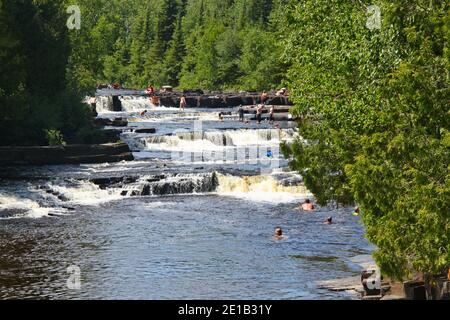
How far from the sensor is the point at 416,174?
2378 cm

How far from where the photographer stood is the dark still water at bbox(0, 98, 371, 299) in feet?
124

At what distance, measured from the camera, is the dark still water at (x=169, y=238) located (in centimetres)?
3794

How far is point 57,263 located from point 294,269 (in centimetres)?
1080

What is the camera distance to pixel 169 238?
156 feet

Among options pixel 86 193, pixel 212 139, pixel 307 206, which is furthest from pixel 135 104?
pixel 307 206

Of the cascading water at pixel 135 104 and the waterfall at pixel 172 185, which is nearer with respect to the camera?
the waterfall at pixel 172 185

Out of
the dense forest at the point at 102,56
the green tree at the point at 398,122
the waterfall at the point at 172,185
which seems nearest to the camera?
the green tree at the point at 398,122

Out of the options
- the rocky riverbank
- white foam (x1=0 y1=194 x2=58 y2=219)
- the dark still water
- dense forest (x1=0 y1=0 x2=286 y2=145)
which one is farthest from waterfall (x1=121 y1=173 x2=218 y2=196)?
dense forest (x1=0 y1=0 x2=286 y2=145)

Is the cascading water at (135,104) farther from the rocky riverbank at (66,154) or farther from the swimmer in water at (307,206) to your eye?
the swimmer in water at (307,206)

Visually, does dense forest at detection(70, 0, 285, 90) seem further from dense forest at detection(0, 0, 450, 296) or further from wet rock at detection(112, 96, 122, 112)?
dense forest at detection(0, 0, 450, 296)

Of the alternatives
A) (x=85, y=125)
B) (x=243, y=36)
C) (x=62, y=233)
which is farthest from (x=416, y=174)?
(x=243, y=36)

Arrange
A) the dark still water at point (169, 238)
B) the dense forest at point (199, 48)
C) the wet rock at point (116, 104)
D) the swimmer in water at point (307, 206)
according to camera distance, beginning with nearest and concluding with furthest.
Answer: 1. the dark still water at point (169, 238)
2. the swimmer in water at point (307, 206)
3. the wet rock at point (116, 104)
4. the dense forest at point (199, 48)

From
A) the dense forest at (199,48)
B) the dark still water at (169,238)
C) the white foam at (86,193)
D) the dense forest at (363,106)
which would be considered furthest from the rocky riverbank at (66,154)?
the dense forest at (199,48)
